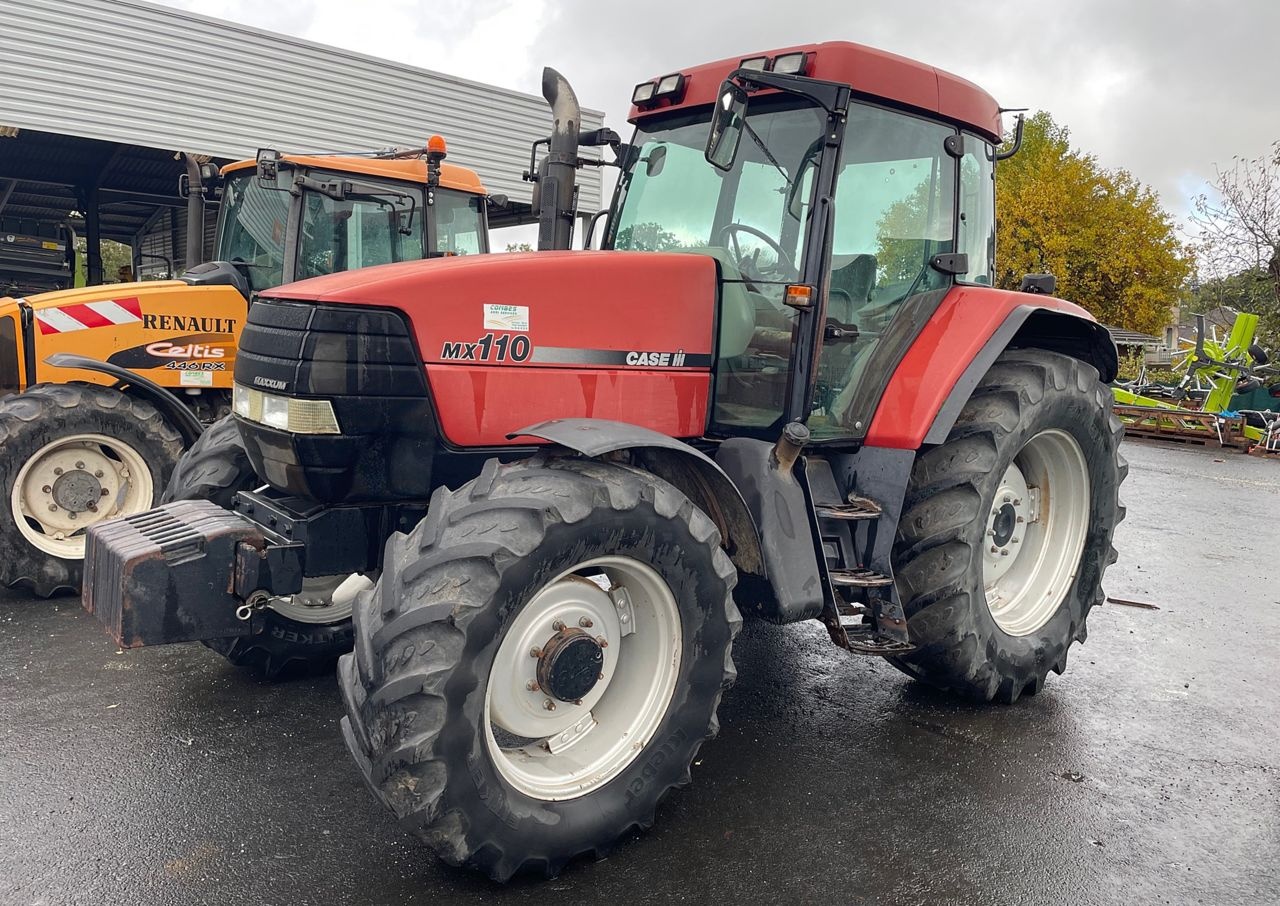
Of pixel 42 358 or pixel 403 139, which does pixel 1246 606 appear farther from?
pixel 403 139

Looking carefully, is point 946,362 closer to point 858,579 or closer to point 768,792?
point 858,579

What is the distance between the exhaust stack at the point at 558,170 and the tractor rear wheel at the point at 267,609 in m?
1.42

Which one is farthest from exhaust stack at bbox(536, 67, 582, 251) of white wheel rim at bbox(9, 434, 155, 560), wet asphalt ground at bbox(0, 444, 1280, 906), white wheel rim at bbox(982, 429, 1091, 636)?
white wheel rim at bbox(9, 434, 155, 560)

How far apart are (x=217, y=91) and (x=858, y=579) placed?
36.3 ft

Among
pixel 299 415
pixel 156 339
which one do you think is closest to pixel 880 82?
pixel 299 415

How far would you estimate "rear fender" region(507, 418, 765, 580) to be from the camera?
2.82 metres

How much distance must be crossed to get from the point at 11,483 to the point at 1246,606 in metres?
7.23

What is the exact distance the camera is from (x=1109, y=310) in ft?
96.0

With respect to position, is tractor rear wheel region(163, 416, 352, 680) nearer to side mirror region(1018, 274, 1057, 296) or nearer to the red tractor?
the red tractor

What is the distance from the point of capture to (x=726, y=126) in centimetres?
319

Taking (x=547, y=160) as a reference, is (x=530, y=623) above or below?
below

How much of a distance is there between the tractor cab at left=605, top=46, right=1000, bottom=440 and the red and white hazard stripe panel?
3.48 metres

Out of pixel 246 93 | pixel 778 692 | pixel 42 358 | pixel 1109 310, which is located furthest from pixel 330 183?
pixel 1109 310

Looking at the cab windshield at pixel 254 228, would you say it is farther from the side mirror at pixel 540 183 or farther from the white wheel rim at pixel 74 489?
the side mirror at pixel 540 183
